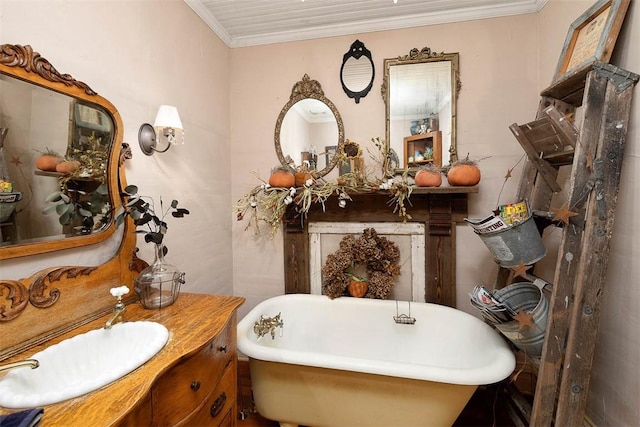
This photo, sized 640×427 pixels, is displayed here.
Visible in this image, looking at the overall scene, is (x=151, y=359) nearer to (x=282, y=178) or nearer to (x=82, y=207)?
(x=82, y=207)

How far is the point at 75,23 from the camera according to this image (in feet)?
3.85

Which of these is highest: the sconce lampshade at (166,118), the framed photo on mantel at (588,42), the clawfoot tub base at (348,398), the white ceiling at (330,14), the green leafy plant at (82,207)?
the white ceiling at (330,14)

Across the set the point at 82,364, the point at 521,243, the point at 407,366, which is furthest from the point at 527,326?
the point at 82,364

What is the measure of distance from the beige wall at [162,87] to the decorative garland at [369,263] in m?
0.92

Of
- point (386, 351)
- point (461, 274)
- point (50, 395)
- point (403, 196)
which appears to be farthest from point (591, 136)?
point (50, 395)

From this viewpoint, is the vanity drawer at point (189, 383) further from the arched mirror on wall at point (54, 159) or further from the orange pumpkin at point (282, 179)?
the orange pumpkin at point (282, 179)

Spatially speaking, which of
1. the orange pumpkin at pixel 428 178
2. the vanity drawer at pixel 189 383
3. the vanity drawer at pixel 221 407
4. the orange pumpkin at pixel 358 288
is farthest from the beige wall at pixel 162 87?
the orange pumpkin at pixel 428 178

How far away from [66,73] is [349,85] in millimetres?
1722

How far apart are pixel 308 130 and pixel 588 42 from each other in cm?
167

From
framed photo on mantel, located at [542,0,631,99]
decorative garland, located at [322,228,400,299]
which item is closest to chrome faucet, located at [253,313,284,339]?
decorative garland, located at [322,228,400,299]

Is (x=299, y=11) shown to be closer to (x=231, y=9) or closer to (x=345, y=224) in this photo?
(x=231, y=9)

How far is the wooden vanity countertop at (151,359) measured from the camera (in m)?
0.63

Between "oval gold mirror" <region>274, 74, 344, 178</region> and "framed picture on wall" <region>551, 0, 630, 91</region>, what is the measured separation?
1.36m

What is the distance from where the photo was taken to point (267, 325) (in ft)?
5.82
